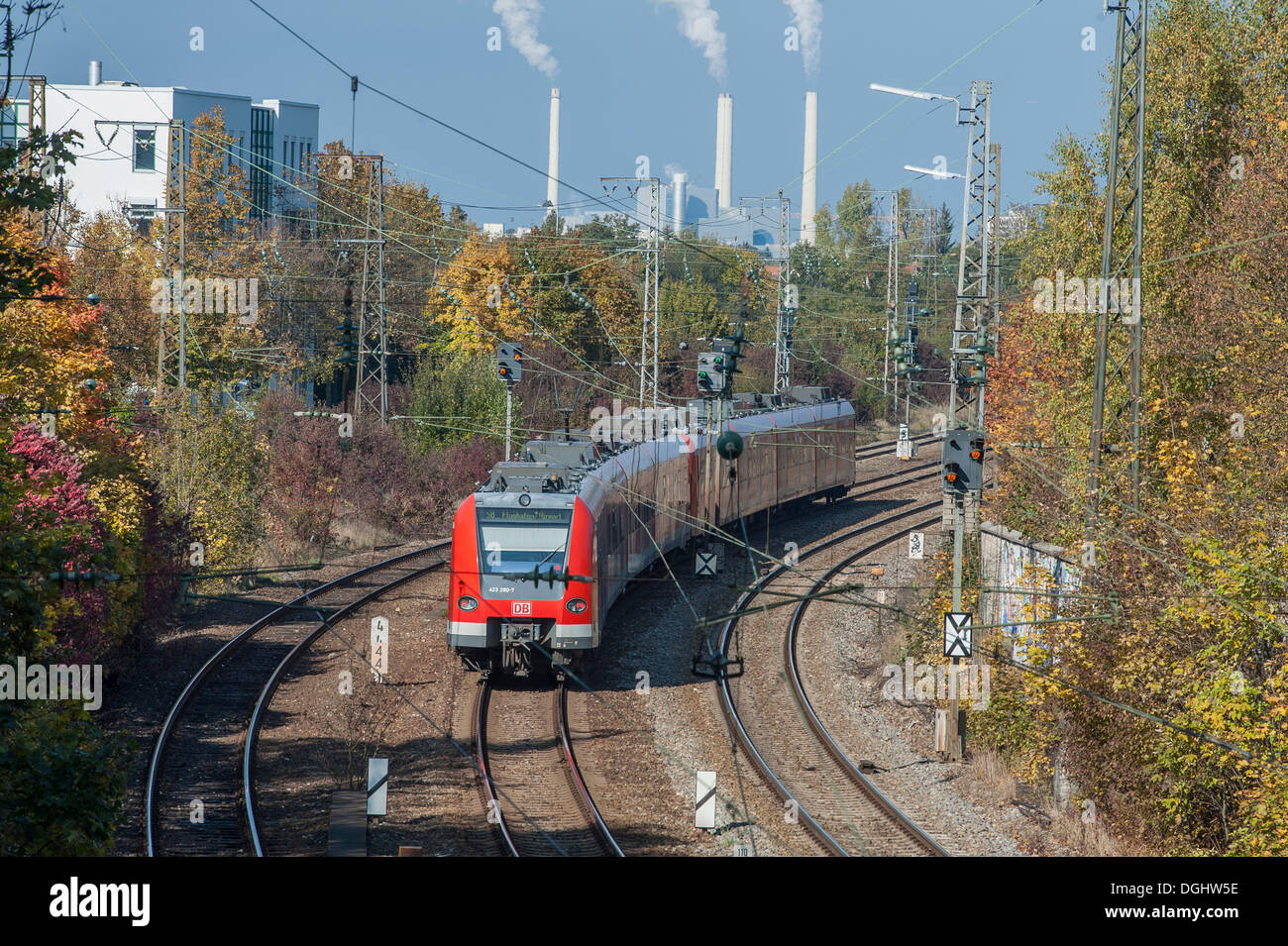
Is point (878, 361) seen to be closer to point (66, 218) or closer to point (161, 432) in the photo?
point (66, 218)

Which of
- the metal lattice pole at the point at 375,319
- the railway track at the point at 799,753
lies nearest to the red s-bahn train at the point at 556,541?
the railway track at the point at 799,753

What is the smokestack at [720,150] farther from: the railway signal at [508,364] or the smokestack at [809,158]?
the railway signal at [508,364]

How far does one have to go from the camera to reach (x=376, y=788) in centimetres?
1441

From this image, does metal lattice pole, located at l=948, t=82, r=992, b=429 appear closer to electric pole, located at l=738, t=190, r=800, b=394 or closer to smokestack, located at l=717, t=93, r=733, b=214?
electric pole, located at l=738, t=190, r=800, b=394

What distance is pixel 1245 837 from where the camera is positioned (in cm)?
1205

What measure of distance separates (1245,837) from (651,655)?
11737 millimetres

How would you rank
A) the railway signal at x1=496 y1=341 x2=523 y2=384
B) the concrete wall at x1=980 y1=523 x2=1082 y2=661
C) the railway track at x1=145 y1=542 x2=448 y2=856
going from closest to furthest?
the railway track at x1=145 y1=542 x2=448 y2=856
the concrete wall at x1=980 y1=523 x2=1082 y2=661
the railway signal at x1=496 y1=341 x2=523 y2=384

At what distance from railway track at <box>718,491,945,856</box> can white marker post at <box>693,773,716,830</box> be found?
1035 mm

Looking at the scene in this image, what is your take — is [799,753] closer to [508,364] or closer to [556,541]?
[556,541]

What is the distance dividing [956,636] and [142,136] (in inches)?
2124

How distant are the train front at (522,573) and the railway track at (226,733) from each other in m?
2.40

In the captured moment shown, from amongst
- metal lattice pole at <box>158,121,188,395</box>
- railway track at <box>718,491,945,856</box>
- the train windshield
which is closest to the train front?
the train windshield

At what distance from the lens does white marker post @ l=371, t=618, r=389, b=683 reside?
20297mm
